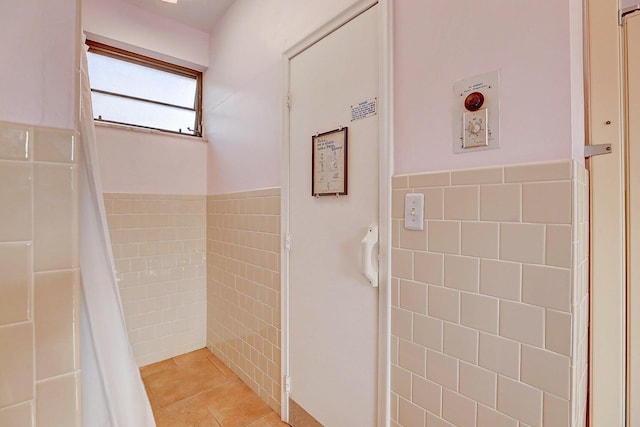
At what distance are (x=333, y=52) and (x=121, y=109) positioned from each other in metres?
2.01

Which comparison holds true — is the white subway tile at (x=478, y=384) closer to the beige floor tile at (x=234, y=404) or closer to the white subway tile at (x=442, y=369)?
the white subway tile at (x=442, y=369)

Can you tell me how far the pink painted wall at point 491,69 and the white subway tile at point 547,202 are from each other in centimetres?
9

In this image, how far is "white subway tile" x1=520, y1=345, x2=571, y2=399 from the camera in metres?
0.79

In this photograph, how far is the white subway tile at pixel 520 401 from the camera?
835 millimetres

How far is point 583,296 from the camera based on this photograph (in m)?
0.89

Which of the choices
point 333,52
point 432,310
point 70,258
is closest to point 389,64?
point 333,52

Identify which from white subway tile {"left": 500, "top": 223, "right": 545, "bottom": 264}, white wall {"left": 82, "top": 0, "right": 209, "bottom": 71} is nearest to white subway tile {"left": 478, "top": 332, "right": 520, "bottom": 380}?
white subway tile {"left": 500, "top": 223, "right": 545, "bottom": 264}

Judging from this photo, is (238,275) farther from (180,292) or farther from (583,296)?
(583,296)

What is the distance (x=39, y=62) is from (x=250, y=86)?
68.7 inches

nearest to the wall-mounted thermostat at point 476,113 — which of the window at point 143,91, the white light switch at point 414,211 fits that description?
the white light switch at point 414,211

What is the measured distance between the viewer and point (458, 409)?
992 mm

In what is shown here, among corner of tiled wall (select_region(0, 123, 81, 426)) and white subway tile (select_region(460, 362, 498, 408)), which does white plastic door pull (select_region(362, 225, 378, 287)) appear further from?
corner of tiled wall (select_region(0, 123, 81, 426))

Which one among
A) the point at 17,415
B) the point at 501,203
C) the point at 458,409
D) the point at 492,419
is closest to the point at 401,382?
the point at 458,409

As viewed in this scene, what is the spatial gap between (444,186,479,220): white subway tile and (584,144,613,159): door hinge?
1.17 ft
